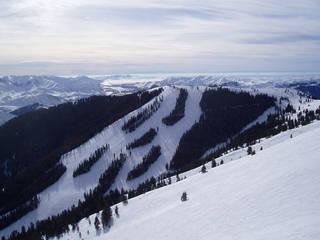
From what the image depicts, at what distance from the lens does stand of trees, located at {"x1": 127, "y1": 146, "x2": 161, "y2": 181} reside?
141000mm

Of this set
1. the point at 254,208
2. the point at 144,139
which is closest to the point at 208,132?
the point at 144,139

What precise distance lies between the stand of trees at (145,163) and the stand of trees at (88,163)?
32.5 m

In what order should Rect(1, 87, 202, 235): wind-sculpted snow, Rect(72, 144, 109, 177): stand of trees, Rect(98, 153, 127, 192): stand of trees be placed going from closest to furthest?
Rect(1, 87, 202, 235): wind-sculpted snow, Rect(98, 153, 127, 192): stand of trees, Rect(72, 144, 109, 177): stand of trees

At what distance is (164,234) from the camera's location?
92.0ft

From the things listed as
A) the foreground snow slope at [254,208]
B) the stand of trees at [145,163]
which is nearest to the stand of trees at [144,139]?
the stand of trees at [145,163]

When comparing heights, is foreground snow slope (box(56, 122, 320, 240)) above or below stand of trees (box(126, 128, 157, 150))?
above

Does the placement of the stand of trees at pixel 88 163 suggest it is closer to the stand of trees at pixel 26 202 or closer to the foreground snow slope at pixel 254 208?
the stand of trees at pixel 26 202

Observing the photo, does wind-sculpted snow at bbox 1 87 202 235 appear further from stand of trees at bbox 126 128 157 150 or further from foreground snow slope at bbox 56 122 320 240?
foreground snow slope at bbox 56 122 320 240

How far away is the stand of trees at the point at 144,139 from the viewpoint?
Result: 559ft

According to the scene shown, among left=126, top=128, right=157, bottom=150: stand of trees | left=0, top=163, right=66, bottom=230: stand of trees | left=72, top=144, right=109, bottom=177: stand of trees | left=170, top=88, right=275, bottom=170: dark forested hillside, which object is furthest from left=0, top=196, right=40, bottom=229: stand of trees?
left=170, top=88, right=275, bottom=170: dark forested hillside

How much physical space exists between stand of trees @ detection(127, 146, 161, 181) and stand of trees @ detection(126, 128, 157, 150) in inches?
436

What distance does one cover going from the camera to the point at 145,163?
148 metres

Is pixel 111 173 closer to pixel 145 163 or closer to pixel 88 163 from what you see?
pixel 145 163

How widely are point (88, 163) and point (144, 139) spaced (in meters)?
40.7
